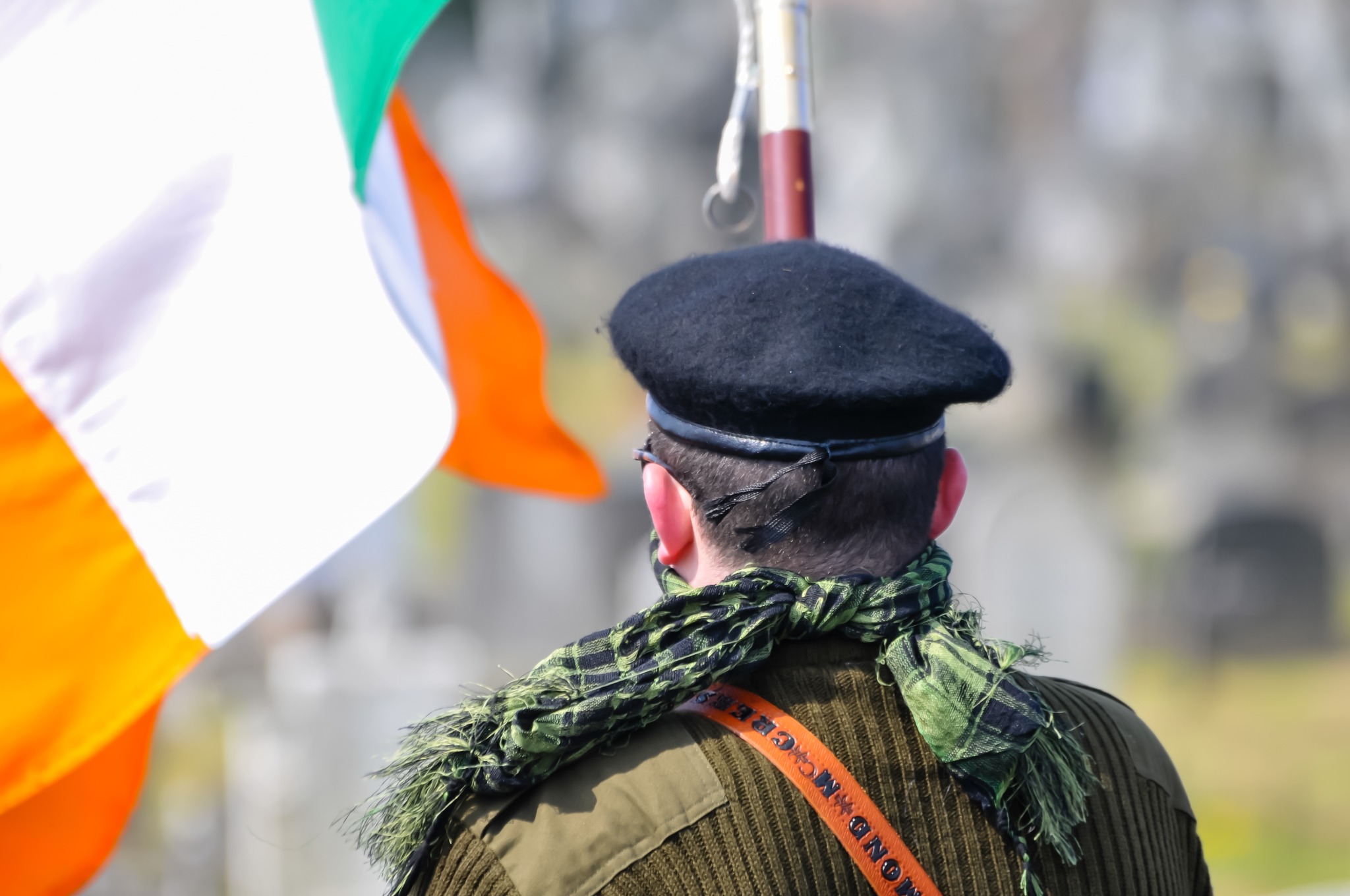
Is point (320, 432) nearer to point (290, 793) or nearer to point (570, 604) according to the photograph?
point (290, 793)

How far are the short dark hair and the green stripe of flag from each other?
1.22 metres

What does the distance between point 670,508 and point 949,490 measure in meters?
0.34

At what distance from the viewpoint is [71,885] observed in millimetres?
2043

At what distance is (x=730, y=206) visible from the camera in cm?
219

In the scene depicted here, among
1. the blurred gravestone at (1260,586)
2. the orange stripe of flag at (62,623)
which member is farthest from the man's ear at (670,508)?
the blurred gravestone at (1260,586)

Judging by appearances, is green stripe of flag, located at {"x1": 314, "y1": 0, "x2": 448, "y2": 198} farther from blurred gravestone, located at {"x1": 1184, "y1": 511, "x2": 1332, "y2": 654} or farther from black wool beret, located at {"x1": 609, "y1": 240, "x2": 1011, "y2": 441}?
blurred gravestone, located at {"x1": 1184, "y1": 511, "x2": 1332, "y2": 654}

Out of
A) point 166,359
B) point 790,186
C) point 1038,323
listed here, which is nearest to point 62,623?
point 166,359

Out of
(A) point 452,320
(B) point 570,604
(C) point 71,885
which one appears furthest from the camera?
(B) point 570,604

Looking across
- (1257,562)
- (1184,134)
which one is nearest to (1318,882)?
(1257,562)

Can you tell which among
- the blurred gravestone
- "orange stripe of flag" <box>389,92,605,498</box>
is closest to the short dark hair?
"orange stripe of flag" <box>389,92,605,498</box>

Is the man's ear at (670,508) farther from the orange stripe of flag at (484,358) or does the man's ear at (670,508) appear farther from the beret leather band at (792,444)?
the orange stripe of flag at (484,358)

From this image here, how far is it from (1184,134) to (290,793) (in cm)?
1313

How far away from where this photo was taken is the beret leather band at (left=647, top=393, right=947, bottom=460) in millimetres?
1291

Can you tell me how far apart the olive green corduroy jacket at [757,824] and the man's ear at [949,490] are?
0.20 metres
